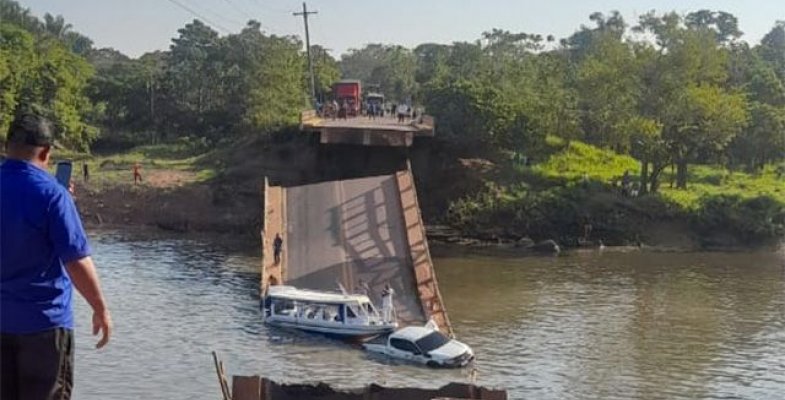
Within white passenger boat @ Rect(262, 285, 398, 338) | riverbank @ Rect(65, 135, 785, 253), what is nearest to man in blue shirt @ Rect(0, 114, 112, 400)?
white passenger boat @ Rect(262, 285, 398, 338)

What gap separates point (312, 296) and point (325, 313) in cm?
88

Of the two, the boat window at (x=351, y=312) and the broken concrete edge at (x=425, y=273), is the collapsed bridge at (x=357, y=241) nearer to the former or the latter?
the broken concrete edge at (x=425, y=273)

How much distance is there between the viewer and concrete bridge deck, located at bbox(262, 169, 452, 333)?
117 ft

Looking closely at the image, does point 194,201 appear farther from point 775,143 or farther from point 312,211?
point 775,143

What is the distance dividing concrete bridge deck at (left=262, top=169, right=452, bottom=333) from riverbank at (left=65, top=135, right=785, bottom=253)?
31.6 ft

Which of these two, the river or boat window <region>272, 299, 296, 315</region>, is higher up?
boat window <region>272, 299, 296, 315</region>

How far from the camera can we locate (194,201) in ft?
184

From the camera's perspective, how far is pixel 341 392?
16359 millimetres

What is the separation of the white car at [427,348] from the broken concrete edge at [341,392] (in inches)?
482

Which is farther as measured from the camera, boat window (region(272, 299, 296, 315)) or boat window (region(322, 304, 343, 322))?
boat window (region(272, 299, 296, 315))

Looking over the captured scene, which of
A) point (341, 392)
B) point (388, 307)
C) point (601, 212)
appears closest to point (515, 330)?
point (388, 307)

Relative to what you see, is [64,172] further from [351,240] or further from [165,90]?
[165,90]

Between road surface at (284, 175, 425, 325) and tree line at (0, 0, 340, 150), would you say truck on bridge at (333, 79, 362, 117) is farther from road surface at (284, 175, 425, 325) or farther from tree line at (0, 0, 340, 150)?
road surface at (284, 175, 425, 325)

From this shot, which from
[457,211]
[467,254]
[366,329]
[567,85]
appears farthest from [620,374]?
[567,85]
